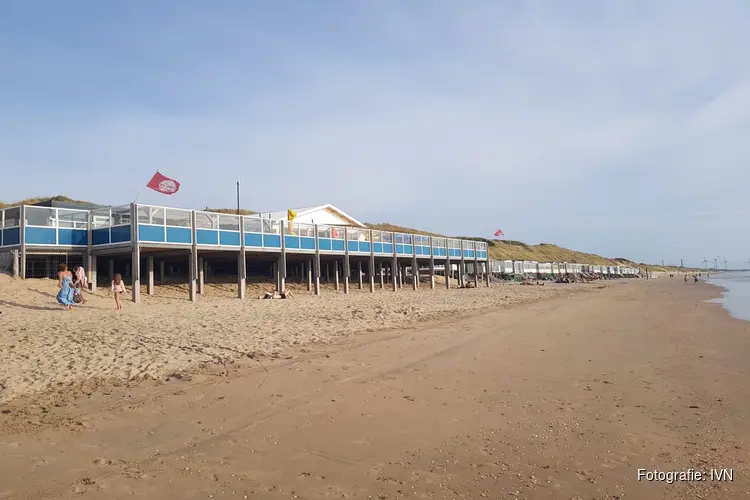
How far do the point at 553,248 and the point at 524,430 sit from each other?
160158 millimetres

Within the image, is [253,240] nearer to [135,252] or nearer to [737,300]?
[135,252]

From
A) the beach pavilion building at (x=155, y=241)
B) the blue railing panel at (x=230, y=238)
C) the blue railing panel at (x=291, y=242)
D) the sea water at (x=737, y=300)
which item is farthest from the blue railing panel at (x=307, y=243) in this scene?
the sea water at (x=737, y=300)

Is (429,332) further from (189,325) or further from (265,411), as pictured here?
(265,411)

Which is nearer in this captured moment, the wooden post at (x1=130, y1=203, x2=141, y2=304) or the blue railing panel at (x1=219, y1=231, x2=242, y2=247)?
the wooden post at (x1=130, y1=203, x2=141, y2=304)

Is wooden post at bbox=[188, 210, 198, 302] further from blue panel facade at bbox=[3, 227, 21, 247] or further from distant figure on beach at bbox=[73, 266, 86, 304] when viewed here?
blue panel facade at bbox=[3, 227, 21, 247]

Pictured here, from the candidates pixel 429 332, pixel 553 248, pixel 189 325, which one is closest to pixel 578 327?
pixel 429 332

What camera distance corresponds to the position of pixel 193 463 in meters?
4.48

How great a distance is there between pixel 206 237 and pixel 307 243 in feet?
23.9

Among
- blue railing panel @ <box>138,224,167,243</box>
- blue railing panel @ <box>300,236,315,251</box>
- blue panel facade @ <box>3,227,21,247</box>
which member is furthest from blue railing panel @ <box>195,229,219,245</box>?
blue panel facade @ <box>3,227,21,247</box>

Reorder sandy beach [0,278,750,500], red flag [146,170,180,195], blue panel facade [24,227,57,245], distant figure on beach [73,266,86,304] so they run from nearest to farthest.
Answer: sandy beach [0,278,750,500] < distant figure on beach [73,266,86,304] < blue panel facade [24,227,57,245] < red flag [146,170,180,195]

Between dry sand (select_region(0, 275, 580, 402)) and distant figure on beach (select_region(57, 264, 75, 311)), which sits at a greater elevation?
distant figure on beach (select_region(57, 264, 75, 311))

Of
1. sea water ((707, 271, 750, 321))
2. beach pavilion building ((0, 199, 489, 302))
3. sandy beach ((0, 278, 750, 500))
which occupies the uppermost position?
beach pavilion building ((0, 199, 489, 302))

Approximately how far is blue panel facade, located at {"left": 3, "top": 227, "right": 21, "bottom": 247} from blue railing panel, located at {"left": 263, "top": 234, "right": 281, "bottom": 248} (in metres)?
10.5

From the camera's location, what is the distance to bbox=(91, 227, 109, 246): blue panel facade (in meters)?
20.7
